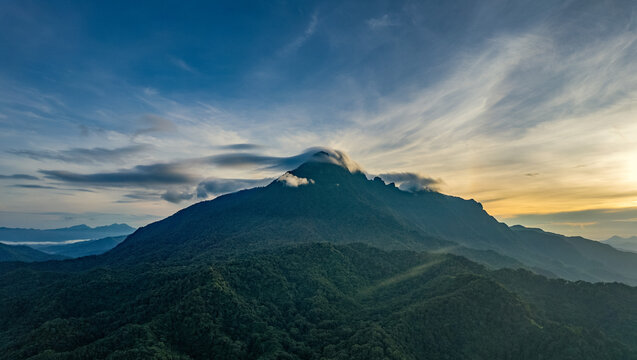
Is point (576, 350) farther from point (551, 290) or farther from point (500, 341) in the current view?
point (551, 290)

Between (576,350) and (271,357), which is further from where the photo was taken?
(576,350)

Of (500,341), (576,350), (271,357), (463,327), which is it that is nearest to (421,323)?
(463,327)

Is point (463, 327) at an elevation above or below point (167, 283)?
below

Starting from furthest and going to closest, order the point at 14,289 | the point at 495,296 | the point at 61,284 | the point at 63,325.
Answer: the point at 14,289
the point at 61,284
the point at 495,296
the point at 63,325

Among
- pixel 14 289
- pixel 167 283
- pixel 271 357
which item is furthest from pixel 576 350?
pixel 14 289

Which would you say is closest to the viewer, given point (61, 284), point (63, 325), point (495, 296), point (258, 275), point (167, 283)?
point (63, 325)

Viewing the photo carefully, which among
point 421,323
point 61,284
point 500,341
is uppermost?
point 61,284
